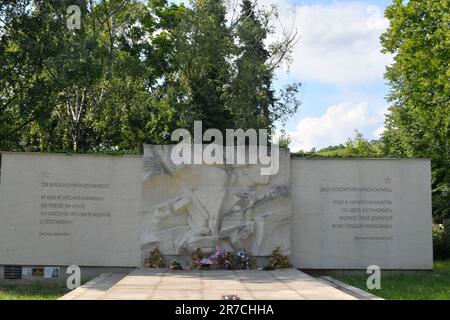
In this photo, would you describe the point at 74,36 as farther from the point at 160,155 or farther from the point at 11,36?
the point at 160,155

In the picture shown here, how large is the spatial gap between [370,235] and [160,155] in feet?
18.2

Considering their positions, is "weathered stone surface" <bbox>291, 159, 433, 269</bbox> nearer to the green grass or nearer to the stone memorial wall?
the stone memorial wall

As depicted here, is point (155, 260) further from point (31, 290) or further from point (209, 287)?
point (209, 287)

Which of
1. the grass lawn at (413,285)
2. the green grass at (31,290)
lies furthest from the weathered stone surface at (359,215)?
the green grass at (31,290)

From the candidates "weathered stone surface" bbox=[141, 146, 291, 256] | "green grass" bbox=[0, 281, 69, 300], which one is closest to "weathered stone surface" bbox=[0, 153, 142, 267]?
"weathered stone surface" bbox=[141, 146, 291, 256]

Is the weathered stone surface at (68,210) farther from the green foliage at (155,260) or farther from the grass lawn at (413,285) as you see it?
the grass lawn at (413,285)

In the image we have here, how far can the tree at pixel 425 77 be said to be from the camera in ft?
70.0

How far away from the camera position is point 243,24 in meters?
23.6

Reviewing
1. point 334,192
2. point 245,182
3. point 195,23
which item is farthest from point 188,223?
point 195,23

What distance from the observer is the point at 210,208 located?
519 inches

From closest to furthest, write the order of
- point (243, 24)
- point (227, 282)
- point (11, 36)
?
point (227, 282) < point (11, 36) < point (243, 24)

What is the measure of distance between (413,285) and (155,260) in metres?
5.80

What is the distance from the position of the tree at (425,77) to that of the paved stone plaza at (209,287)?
12.3 m

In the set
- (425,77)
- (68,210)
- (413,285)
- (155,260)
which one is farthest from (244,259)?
(425,77)
